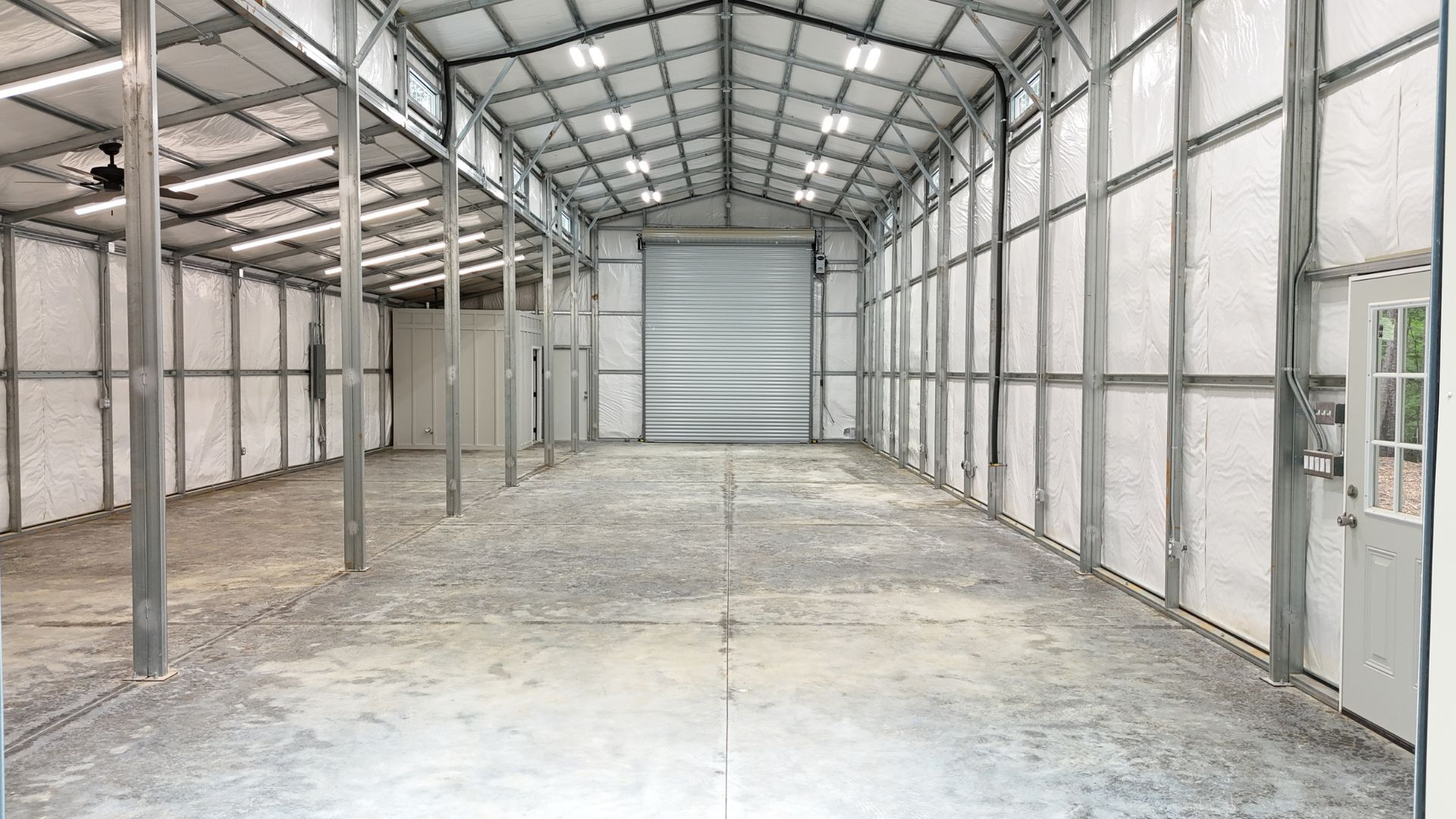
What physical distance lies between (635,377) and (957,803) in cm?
2087

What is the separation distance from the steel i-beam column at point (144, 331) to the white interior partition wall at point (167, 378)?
6.56 meters

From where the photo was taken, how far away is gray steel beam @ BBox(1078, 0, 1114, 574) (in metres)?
8.77

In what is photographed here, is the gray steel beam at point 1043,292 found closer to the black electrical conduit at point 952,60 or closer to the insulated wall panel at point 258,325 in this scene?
the black electrical conduit at point 952,60

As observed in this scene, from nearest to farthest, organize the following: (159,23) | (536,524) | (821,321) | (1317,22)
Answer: (1317,22) → (159,23) → (536,524) → (821,321)

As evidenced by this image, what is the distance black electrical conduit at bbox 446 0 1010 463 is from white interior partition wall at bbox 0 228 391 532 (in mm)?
5419

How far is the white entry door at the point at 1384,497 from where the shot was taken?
4637 millimetres

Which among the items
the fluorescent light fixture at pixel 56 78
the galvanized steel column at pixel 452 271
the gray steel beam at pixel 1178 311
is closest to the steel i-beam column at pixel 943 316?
the gray steel beam at pixel 1178 311

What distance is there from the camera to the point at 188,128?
9312 mm

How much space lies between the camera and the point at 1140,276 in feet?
26.5

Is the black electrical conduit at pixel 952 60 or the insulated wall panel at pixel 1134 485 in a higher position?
the black electrical conduit at pixel 952 60

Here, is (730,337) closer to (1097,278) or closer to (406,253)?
(406,253)

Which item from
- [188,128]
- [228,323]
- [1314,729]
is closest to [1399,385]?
[1314,729]

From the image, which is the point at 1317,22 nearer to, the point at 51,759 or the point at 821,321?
the point at 51,759

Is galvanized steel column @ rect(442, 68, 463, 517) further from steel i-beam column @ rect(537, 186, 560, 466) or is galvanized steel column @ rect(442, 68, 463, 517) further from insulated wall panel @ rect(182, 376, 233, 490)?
steel i-beam column @ rect(537, 186, 560, 466)
